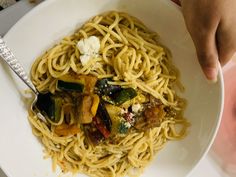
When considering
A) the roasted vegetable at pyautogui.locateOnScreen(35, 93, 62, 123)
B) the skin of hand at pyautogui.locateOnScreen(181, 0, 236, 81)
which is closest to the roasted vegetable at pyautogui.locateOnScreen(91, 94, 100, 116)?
the roasted vegetable at pyautogui.locateOnScreen(35, 93, 62, 123)

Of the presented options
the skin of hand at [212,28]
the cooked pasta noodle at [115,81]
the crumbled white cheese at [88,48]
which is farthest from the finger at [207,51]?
the crumbled white cheese at [88,48]

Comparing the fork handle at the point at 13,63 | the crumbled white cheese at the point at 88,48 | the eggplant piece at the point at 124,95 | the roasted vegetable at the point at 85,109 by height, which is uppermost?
the fork handle at the point at 13,63

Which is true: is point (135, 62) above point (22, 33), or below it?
below

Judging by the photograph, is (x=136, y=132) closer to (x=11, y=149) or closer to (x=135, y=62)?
(x=135, y=62)

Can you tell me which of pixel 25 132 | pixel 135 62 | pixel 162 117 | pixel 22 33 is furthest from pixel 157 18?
pixel 25 132

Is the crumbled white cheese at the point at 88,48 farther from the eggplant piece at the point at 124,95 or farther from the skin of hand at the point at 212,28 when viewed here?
the skin of hand at the point at 212,28

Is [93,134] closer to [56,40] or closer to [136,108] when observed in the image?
[136,108]
